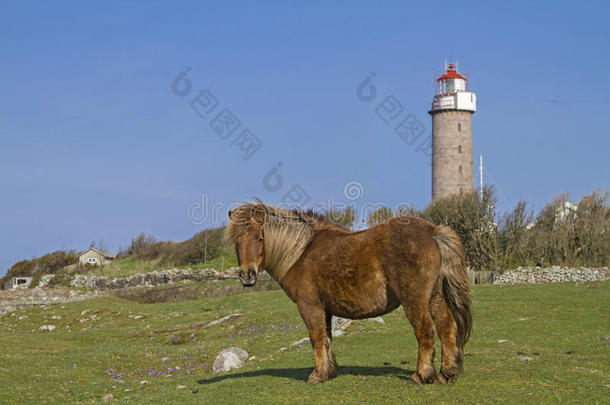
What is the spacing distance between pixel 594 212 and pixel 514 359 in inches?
1273

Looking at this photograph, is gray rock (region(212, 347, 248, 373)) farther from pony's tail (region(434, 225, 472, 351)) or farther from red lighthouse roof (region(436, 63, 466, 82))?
red lighthouse roof (region(436, 63, 466, 82))

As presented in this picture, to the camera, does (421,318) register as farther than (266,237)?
No

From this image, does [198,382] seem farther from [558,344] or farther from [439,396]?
[558,344]

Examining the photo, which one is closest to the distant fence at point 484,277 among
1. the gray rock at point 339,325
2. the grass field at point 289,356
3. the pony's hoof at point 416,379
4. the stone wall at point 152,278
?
the grass field at point 289,356

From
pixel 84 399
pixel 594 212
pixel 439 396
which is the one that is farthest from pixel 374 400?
pixel 594 212

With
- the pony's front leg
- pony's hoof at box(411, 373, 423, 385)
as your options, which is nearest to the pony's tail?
pony's hoof at box(411, 373, 423, 385)

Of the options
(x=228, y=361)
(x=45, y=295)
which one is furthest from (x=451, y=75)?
(x=228, y=361)

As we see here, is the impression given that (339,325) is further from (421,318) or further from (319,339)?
(421,318)

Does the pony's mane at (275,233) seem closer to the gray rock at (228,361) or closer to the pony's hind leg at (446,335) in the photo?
the pony's hind leg at (446,335)

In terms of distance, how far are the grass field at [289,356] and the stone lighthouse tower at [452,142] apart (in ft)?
107

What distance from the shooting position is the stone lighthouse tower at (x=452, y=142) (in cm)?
5906

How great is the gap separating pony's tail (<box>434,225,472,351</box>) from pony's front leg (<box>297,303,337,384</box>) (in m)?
1.73

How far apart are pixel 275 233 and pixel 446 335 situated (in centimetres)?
275

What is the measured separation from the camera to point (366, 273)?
8.40 meters
